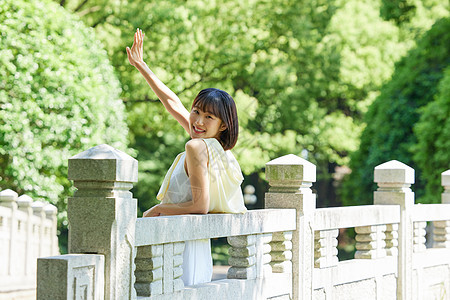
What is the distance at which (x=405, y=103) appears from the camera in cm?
1941

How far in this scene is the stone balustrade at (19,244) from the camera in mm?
10865

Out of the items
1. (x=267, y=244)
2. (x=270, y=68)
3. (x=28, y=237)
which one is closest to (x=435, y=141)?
(x=28, y=237)

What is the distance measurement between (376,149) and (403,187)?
12032 millimetres

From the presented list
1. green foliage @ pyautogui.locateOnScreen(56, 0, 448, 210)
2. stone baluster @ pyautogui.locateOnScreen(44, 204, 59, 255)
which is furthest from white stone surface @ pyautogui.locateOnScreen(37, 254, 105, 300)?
green foliage @ pyautogui.locateOnScreen(56, 0, 448, 210)

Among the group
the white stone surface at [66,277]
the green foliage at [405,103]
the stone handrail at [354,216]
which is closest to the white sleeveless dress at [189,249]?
the white stone surface at [66,277]

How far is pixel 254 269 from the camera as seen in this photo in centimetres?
567

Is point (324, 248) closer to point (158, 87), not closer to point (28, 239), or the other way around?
point (158, 87)

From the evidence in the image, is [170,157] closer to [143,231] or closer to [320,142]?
[320,142]

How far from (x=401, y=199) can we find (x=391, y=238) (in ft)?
1.37

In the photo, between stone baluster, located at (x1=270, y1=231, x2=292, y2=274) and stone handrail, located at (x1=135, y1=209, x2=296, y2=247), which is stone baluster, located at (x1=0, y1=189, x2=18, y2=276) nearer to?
stone baluster, located at (x1=270, y1=231, x2=292, y2=274)

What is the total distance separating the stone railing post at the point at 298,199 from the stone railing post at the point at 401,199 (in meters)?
1.97

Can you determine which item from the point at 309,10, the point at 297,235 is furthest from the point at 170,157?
the point at 297,235

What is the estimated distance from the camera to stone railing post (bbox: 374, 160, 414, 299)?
314 inches

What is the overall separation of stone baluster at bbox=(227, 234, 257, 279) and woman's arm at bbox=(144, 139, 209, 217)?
70cm
